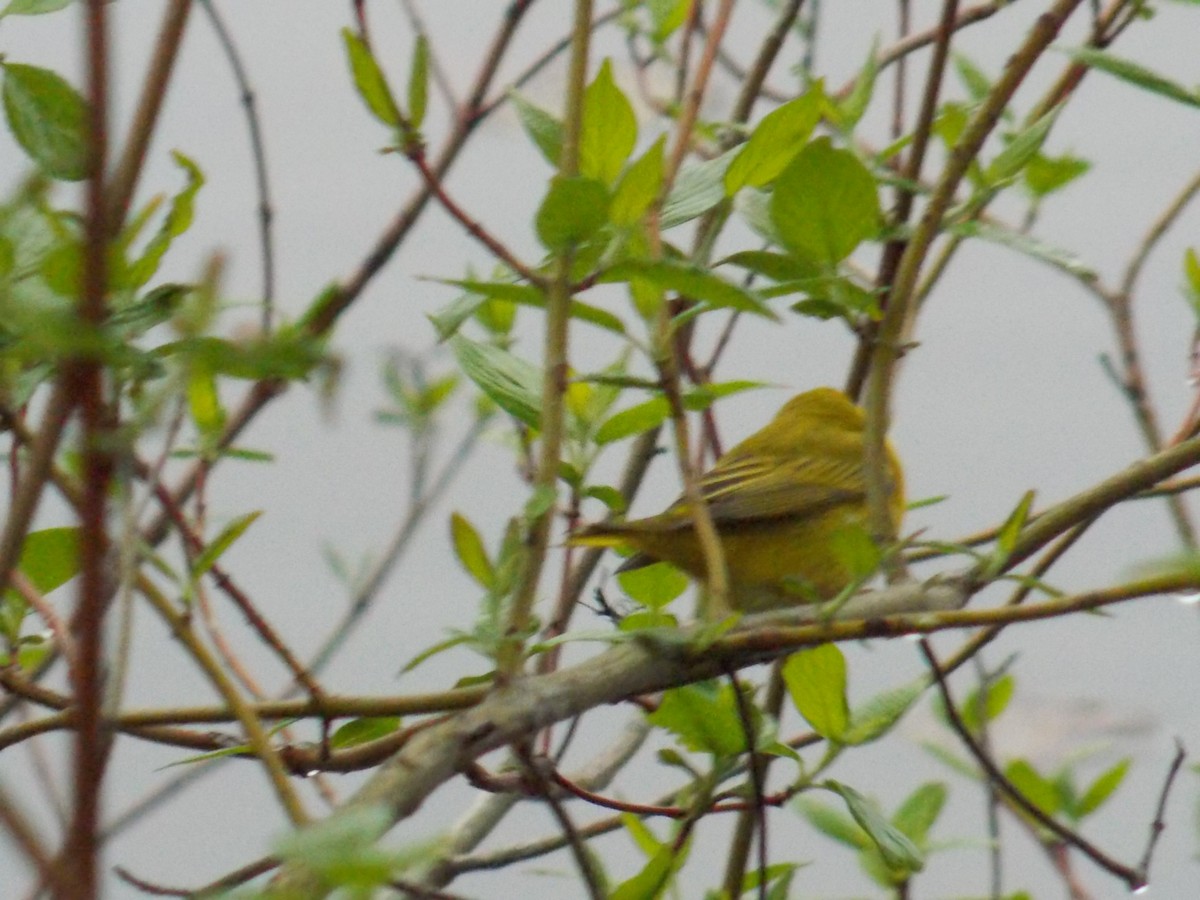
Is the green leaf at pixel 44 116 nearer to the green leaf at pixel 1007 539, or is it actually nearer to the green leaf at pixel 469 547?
the green leaf at pixel 469 547

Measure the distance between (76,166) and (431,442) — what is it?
161 cm

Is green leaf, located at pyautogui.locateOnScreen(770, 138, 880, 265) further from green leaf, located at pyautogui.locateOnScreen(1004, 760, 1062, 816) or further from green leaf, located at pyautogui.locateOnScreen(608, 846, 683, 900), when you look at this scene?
green leaf, located at pyautogui.locateOnScreen(1004, 760, 1062, 816)

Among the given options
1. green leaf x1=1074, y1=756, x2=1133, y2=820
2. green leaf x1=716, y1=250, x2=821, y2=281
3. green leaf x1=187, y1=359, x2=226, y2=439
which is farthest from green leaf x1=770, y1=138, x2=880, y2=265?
green leaf x1=1074, y1=756, x2=1133, y2=820

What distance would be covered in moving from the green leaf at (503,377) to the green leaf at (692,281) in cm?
23

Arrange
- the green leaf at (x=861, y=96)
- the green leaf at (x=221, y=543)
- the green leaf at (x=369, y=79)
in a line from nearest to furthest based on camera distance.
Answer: the green leaf at (x=369, y=79) < the green leaf at (x=221, y=543) < the green leaf at (x=861, y=96)

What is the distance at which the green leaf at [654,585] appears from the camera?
1047 millimetres

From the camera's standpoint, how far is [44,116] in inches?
27.6

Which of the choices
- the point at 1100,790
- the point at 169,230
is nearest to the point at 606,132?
the point at 169,230

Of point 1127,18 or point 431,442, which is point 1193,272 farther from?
point 431,442

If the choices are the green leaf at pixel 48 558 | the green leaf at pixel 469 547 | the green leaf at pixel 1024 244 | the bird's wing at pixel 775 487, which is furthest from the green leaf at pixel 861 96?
the bird's wing at pixel 775 487

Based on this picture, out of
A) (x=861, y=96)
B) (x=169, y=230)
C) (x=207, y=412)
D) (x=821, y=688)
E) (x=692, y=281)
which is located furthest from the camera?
(x=207, y=412)

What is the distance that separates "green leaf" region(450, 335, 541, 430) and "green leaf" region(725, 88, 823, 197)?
0.56 feet

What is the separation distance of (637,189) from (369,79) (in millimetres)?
147

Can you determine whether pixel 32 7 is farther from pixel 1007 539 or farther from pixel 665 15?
pixel 665 15
